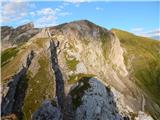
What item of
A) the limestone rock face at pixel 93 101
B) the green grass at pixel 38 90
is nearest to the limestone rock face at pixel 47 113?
the green grass at pixel 38 90

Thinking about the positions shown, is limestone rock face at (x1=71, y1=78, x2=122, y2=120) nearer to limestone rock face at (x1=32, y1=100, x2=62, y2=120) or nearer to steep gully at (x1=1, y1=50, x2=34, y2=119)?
limestone rock face at (x1=32, y1=100, x2=62, y2=120)

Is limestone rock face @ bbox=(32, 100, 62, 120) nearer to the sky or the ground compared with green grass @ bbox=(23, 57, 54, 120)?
nearer to the ground

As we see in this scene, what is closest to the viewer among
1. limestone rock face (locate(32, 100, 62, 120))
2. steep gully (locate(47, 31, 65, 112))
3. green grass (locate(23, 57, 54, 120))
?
limestone rock face (locate(32, 100, 62, 120))

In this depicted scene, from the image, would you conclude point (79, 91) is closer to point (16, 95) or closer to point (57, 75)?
point (57, 75)

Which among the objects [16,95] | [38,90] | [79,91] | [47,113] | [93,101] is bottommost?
[47,113]

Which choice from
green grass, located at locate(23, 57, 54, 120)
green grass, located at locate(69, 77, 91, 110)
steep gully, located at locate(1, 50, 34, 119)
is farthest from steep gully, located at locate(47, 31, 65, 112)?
steep gully, located at locate(1, 50, 34, 119)

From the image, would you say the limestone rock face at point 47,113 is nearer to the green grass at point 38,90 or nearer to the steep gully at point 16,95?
the green grass at point 38,90

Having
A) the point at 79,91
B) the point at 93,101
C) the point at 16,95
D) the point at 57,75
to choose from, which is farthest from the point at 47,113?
the point at 57,75

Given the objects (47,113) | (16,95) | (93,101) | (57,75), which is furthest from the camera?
(57,75)
